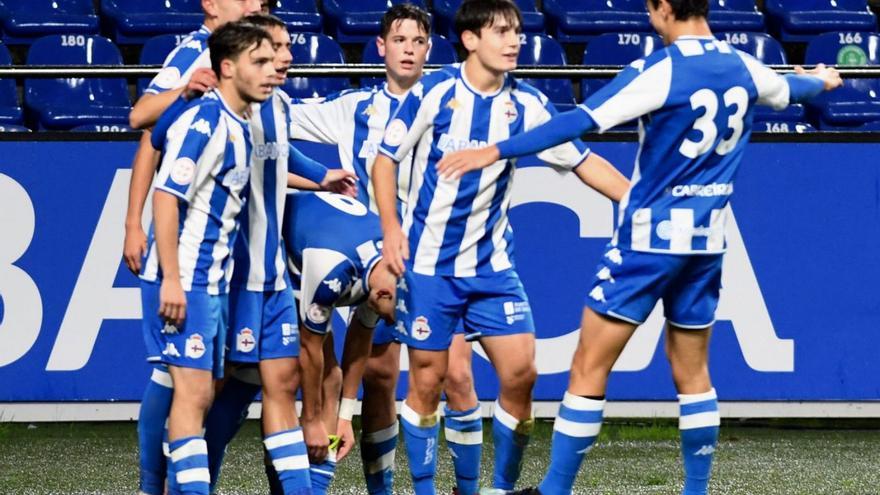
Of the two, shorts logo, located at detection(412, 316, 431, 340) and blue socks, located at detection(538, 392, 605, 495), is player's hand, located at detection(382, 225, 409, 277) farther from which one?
blue socks, located at detection(538, 392, 605, 495)

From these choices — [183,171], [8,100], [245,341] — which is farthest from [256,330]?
[8,100]

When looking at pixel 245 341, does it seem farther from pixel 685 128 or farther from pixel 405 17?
pixel 685 128

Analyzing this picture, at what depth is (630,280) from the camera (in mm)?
4754

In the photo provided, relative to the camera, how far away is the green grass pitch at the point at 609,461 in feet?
19.5

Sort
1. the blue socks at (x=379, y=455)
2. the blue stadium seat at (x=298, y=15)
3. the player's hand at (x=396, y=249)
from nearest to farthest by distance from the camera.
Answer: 1. the player's hand at (x=396, y=249)
2. the blue socks at (x=379, y=455)
3. the blue stadium seat at (x=298, y=15)

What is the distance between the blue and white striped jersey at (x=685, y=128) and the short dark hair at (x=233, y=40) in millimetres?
1020

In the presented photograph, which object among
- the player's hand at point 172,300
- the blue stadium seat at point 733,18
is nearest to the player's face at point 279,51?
the player's hand at point 172,300

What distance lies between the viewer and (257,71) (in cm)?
461

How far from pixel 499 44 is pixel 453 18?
480cm

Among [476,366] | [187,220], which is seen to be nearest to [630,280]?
[187,220]

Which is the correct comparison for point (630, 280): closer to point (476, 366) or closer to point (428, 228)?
point (428, 228)

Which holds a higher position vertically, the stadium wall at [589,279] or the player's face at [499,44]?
the player's face at [499,44]

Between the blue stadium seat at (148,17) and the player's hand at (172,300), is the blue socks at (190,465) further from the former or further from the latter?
the blue stadium seat at (148,17)

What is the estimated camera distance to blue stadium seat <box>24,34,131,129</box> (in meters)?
8.52
